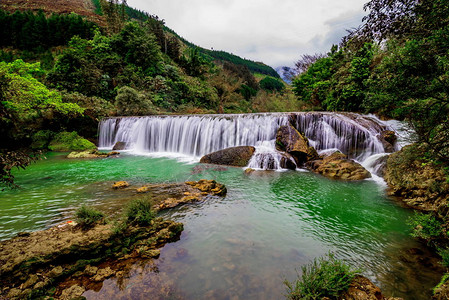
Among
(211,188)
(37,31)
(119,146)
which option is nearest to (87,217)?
(211,188)

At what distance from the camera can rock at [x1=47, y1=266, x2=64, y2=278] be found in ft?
8.91

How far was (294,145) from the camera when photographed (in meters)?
11.3

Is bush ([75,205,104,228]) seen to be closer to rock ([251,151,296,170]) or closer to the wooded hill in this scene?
rock ([251,151,296,170])

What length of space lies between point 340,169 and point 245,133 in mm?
6802

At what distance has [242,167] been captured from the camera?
10.8m

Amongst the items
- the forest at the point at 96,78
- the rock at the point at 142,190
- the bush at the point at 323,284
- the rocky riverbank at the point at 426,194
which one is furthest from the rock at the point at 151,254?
the forest at the point at 96,78

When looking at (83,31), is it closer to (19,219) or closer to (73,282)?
(19,219)

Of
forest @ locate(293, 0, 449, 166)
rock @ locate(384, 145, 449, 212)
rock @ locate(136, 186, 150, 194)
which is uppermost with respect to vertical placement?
forest @ locate(293, 0, 449, 166)

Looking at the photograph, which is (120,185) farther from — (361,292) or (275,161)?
(275,161)

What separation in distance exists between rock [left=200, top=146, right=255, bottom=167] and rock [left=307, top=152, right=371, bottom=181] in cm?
359

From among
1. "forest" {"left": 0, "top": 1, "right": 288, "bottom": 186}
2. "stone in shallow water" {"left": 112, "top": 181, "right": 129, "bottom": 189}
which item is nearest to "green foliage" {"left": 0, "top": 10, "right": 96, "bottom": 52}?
→ "forest" {"left": 0, "top": 1, "right": 288, "bottom": 186}

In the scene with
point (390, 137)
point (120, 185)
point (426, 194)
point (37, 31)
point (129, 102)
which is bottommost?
point (120, 185)

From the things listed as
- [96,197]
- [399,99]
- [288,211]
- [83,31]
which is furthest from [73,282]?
[83,31]

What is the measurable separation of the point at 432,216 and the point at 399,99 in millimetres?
2514
